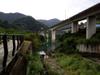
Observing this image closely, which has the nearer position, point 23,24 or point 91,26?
point 91,26

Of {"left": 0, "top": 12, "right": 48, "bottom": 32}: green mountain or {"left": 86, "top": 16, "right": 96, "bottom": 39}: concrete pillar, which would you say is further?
{"left": 0, "top": 12, "right": 48, "bottom": 32}: green mountain

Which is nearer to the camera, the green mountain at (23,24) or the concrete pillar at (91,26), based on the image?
the concrete pillar at (91,26)

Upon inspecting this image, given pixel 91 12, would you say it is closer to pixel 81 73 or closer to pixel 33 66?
pixel 81 73

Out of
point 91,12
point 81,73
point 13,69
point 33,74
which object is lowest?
point 81,73

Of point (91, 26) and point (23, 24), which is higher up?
point (23, 24)

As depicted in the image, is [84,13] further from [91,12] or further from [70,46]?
[70,46]

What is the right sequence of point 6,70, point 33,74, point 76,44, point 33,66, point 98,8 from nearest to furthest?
point 6,70 < point 33,74 < point 33,66 < point 98,8 < point 76,44

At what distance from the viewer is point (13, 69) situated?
4516mm

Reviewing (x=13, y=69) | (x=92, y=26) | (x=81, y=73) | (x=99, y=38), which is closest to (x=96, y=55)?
(x=99, y=38)

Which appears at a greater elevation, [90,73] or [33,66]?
[33,66]

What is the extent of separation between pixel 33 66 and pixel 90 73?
20.3ft

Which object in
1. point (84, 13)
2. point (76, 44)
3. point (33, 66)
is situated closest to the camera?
point (33, 66)

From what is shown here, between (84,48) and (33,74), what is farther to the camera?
(84,48)

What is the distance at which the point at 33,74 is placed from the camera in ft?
21.9
